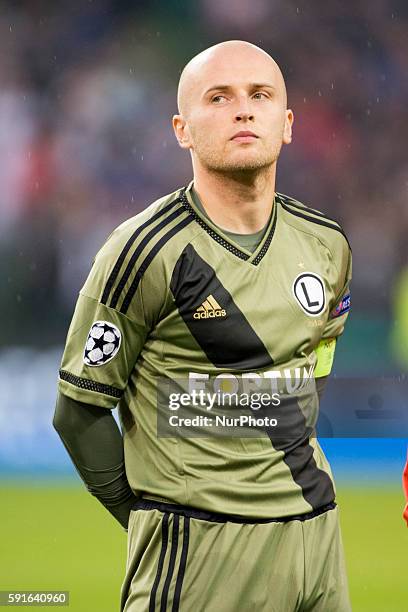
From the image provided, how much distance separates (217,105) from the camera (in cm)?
200

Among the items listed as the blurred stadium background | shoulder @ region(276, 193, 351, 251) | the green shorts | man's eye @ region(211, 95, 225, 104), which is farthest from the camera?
the blurred stadium background

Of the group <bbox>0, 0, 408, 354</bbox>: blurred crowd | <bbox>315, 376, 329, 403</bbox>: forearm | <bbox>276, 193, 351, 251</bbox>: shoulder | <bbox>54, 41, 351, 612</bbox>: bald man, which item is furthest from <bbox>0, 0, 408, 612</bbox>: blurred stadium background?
<bbox>54, 41, 351, 612</bbox>: bald man

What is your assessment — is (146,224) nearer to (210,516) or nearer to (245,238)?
(245,238)

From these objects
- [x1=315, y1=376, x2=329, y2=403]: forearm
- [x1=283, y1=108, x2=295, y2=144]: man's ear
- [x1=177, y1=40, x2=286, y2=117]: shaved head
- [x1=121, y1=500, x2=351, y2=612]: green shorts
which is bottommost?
[x1=121, y1=500, x2=351, y2=612]: green shorts

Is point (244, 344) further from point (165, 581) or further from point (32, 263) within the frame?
point (32, 263)

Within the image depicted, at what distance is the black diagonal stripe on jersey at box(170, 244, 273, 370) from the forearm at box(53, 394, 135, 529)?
0.23 meters

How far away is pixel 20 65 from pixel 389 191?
188 cm

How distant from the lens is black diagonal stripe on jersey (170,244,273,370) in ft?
6.36

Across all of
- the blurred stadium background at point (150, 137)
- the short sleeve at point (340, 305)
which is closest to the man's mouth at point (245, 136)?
the short sleeve at point (340, 305)

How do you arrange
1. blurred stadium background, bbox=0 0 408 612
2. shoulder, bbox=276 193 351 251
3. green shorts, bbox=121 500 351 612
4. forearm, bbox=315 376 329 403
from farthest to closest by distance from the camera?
blurred stadium background, bbox=0 0 408 612 → forearm, bbox=315 376 329 403 → shoulder, bbox=276 193 351 251 → green shorts, bbox=121 500 351 612

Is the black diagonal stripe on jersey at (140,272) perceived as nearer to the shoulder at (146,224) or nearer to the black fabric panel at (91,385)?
the shoulder at (146,224)

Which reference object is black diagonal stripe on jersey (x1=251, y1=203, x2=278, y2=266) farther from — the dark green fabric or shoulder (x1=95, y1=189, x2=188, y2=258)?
shoulder (x1=95, y1=189, x2=188, y2=258)

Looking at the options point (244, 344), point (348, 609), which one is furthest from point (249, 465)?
Result: point (348, 609)

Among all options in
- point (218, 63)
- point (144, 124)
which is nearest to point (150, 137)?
point (144, 124)
